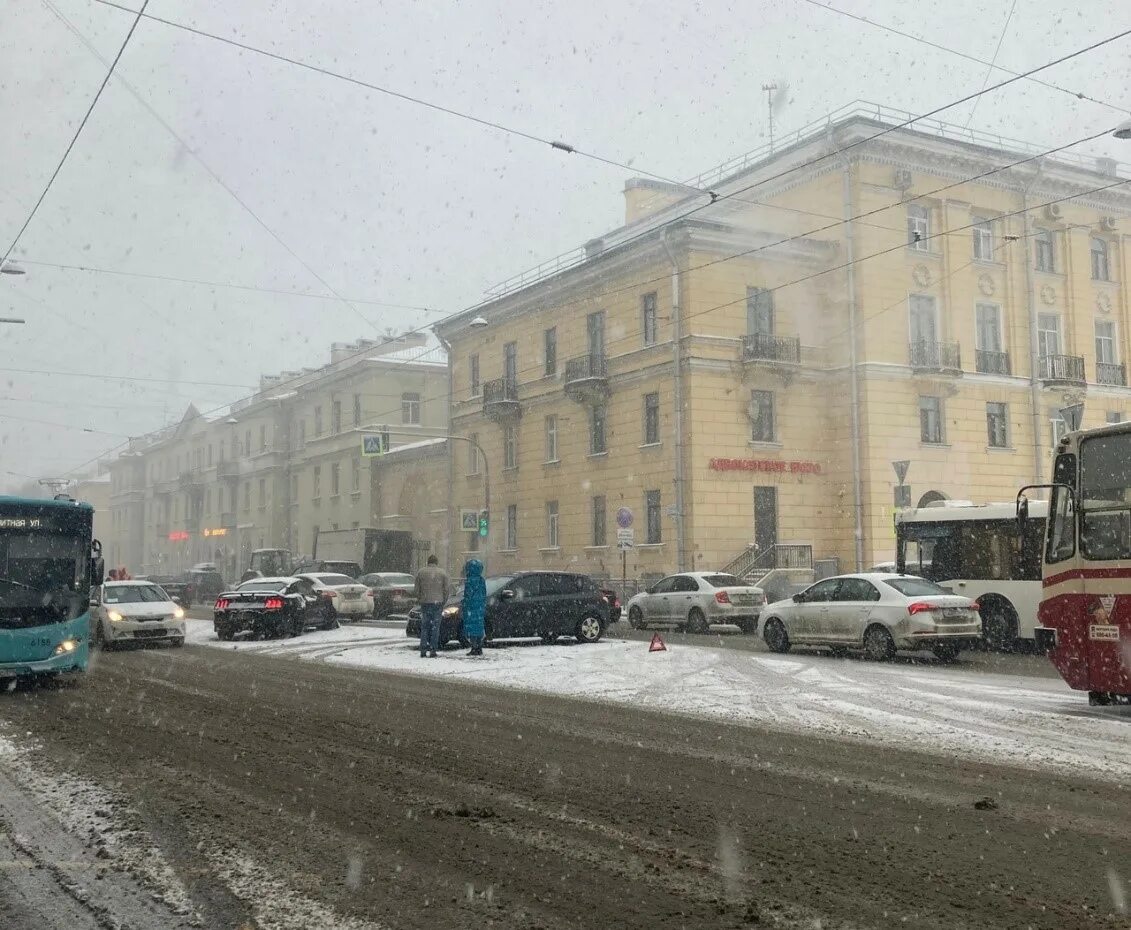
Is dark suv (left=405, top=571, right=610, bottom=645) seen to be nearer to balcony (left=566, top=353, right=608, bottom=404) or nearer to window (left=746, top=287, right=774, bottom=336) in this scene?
window (left=746, top=287, right=774, bottom=336)

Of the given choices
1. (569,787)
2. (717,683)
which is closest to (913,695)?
(717,683)

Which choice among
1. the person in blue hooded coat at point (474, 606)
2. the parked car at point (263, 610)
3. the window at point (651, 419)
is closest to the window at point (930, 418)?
the window at point (651, 419)

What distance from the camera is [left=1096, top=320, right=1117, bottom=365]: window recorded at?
41938mm

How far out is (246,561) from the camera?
234 ft

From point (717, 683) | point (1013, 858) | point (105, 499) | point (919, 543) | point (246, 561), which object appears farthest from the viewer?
point (105, 499)

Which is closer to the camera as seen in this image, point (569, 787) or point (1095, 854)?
point (1095, 854)

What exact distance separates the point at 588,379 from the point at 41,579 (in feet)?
93.4

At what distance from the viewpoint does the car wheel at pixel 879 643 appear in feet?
59.0

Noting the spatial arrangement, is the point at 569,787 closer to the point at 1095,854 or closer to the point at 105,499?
the point at 1095,854

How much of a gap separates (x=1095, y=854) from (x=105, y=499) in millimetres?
123108

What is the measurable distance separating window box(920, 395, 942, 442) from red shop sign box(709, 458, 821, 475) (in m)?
3.81

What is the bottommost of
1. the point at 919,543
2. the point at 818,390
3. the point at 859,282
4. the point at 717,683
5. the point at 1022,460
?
the point at 717,683

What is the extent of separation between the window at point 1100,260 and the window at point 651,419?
18.2 meters

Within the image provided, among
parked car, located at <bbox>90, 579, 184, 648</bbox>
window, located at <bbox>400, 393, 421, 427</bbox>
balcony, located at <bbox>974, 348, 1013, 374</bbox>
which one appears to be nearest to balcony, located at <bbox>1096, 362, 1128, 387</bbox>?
balcony, located at <bbox>974, 348, 1013, 374</bbox>
